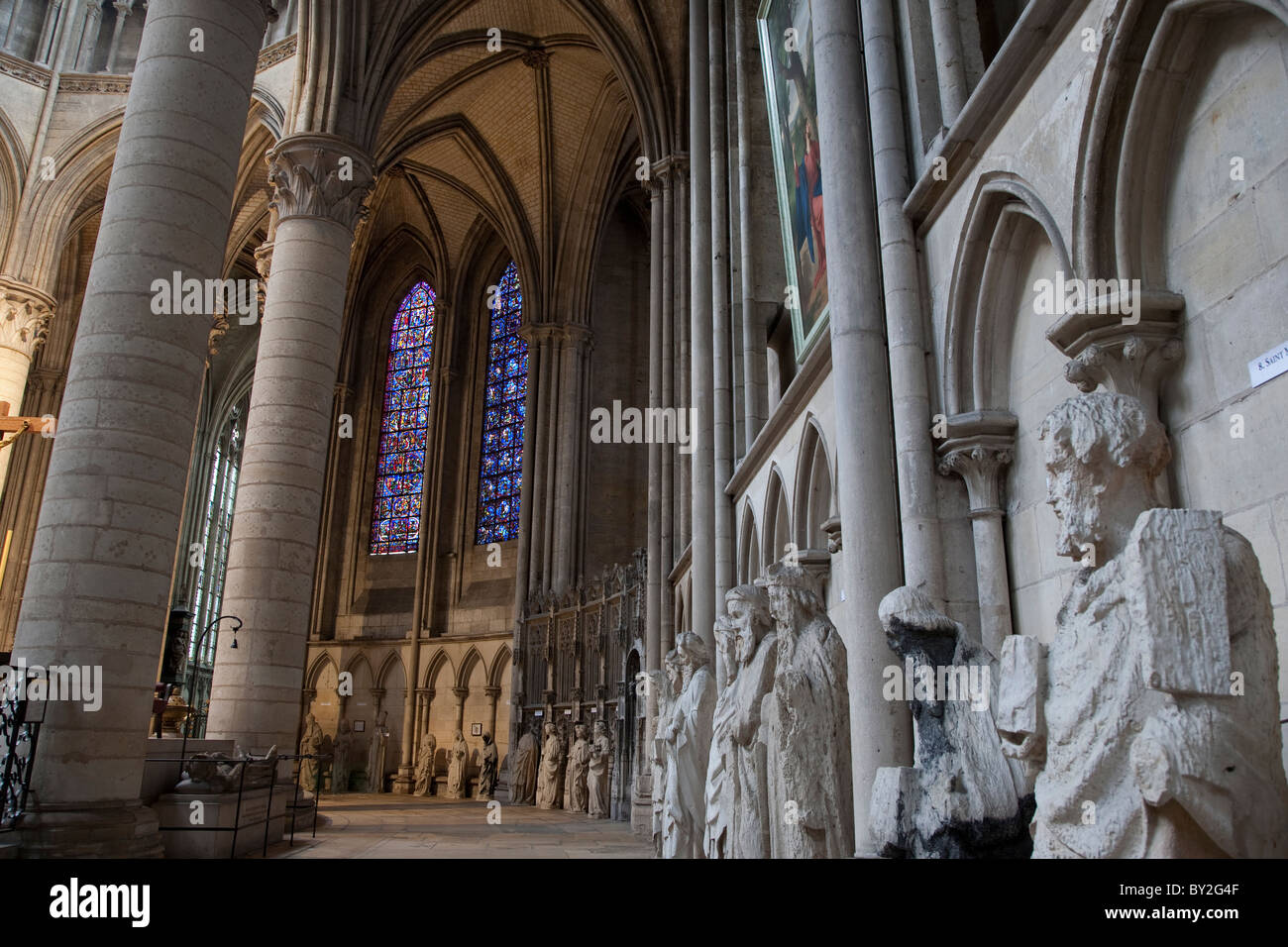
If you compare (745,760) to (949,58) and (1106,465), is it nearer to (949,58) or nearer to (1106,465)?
(1106,465)

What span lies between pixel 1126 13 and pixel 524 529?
18664mm

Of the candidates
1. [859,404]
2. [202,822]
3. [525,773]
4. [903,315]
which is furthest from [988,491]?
[525,773]

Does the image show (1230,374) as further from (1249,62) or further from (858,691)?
(858,691)

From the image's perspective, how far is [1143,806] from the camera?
155 cm

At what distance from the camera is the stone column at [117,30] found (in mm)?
18031

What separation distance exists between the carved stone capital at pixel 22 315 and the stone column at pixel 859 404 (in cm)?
1560

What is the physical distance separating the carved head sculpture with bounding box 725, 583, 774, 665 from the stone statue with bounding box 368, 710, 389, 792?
19.4 m

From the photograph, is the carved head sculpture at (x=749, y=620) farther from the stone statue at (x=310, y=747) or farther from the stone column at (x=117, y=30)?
the stone column at (x=117, y=30)

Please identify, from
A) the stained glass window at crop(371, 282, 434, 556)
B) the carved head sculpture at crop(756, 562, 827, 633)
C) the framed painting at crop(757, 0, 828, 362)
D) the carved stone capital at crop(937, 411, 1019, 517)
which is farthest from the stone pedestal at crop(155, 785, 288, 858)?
the stained glass window at crop(371, 282, 434, 556)

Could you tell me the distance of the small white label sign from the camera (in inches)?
92.5

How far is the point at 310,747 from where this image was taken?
2089 centimetres

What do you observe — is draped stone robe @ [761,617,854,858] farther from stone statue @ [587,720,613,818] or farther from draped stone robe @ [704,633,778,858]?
stone statue @ [587,720,613,818]

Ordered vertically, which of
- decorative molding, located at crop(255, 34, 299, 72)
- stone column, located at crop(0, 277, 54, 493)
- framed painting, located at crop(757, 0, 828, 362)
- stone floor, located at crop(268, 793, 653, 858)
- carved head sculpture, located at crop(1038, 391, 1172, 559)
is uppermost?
decorative molding, located at crop(255, 34, 299, 72)

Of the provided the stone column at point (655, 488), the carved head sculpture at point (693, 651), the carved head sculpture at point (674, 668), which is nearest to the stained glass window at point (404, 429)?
the stone column at point (655, 488)
